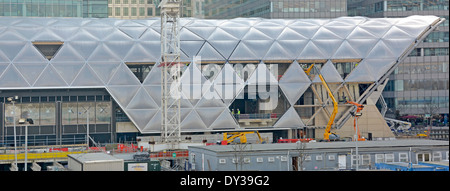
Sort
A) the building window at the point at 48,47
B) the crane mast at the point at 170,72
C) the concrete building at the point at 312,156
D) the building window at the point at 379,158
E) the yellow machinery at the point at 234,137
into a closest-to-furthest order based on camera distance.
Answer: the concrete building at the point at 312,156 → the building window at the point at 379,158 → the crane mast at the point at 170,72 → the yellow machinery at the point at 234,137 → the building window at the point at 48,47

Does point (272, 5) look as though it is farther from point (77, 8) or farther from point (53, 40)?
point (53, 40)

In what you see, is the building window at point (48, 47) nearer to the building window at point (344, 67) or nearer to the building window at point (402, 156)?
the building window at point (344, 67)

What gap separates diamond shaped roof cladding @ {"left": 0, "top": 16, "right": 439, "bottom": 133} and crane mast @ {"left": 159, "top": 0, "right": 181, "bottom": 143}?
103 inches

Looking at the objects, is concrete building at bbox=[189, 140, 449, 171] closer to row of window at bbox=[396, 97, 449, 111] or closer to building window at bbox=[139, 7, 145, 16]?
row of window at bbox=[396, 97, 449, 111]

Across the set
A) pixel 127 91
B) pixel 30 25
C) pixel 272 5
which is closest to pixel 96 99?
pixel 127 91

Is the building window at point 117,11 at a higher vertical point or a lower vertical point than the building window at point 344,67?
higher

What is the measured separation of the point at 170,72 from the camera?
263ft

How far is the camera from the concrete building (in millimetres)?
58156

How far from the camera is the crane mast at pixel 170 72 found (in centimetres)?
7841

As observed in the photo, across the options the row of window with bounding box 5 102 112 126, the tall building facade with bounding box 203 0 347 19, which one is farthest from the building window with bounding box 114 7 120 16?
the row of window with bounding box 5 102 112 126

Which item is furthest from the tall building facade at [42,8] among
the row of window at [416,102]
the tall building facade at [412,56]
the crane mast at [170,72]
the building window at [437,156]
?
the building window at [437,156]

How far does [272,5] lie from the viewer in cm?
12600

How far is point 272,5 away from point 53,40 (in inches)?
2016

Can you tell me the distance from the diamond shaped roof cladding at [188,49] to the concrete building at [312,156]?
21238 mm
